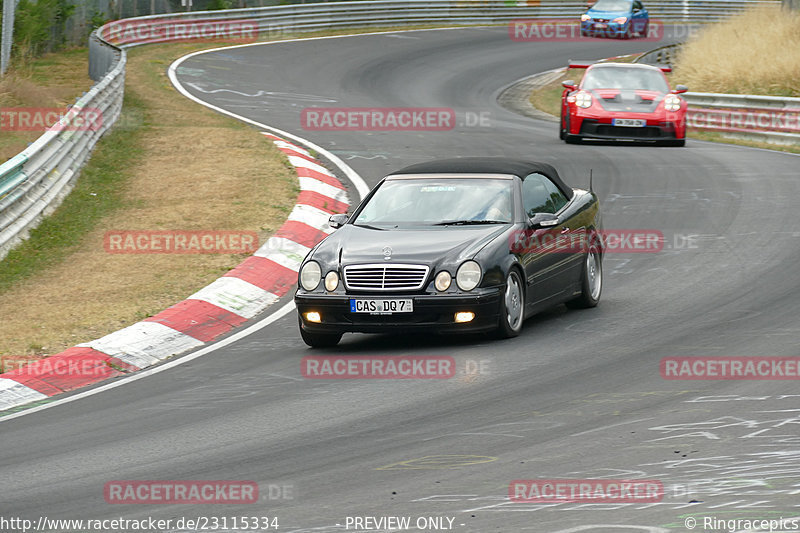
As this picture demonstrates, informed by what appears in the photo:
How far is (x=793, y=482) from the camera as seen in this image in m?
5.98

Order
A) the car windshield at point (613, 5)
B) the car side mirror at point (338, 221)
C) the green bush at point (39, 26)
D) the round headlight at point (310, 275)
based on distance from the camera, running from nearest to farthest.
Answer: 1. the round headlight at point (310, 275)
2. the car side mirror at point (338, 221)
3. the green bush at point (39, 26)
4. the car windshield at point (613, 5)

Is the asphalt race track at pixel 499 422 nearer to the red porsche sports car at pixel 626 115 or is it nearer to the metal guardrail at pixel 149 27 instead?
the metal guardrail at pixel 149 27

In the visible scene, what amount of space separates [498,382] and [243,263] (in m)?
5.07

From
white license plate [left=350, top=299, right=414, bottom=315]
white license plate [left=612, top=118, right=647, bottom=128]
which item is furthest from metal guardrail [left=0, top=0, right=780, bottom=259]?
white license plate [left=612, top=118, right=647, bottom=128]

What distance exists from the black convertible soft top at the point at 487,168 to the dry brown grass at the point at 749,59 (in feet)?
59.4

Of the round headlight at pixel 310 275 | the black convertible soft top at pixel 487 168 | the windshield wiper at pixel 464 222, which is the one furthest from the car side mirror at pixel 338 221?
the windshield wiper at pixel 464 222

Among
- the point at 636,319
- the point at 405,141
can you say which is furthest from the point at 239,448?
the point at 405,141

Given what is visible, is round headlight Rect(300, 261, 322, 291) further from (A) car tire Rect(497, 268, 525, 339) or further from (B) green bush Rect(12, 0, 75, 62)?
(B) green bush Rect(12, 0, 75, 62)

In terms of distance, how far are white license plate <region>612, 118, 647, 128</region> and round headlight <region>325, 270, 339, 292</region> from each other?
12326 millimetres

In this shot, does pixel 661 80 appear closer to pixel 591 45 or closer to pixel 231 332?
pixel 231 332

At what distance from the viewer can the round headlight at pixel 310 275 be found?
32.2 ft

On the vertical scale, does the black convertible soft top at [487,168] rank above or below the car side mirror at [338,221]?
above

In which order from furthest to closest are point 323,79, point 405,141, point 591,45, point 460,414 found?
point 591,45
point 323,79
point 405,141
point 460,414

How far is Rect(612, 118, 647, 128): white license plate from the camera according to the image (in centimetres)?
2114
